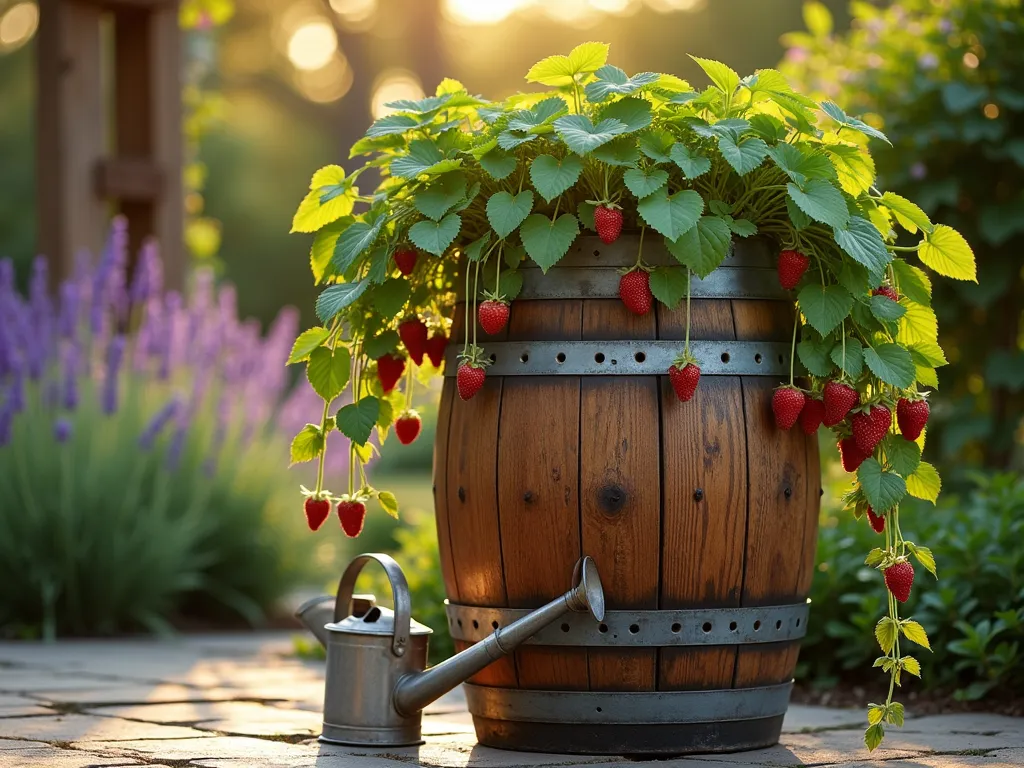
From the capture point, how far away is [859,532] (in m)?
3.44

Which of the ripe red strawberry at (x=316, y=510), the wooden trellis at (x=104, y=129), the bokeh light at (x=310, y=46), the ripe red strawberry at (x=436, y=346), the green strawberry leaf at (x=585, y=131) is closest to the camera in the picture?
the green strawberry leaf at (x=585, y=131)

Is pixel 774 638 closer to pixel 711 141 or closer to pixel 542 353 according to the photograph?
pixel 542 353

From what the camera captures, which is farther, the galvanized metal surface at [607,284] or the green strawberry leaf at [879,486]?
the galvanized metal surface at [607,284]

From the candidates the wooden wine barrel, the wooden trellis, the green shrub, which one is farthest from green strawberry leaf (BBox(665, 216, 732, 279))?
the wooden trellis

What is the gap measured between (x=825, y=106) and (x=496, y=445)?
0.77 m

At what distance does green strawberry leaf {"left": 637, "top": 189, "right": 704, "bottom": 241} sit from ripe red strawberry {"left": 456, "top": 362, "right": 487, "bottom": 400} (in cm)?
36

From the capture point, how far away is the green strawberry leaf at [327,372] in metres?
2.26

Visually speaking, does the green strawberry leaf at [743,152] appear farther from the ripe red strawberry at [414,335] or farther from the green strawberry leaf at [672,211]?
the ripe red strawberry at [414,335]

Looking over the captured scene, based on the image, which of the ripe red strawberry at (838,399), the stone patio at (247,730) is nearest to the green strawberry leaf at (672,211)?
the ripe red strawberry at (838,399)

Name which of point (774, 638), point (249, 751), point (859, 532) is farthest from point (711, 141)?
point (859, 532)

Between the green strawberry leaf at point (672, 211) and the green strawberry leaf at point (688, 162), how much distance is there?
39 millimetres

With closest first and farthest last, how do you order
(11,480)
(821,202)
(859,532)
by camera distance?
(821,202) < (859,532) < (11,480)

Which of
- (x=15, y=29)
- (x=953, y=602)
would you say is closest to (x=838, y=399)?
(x=953, y=602)

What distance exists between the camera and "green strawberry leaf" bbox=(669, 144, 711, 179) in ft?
→ 6.59
